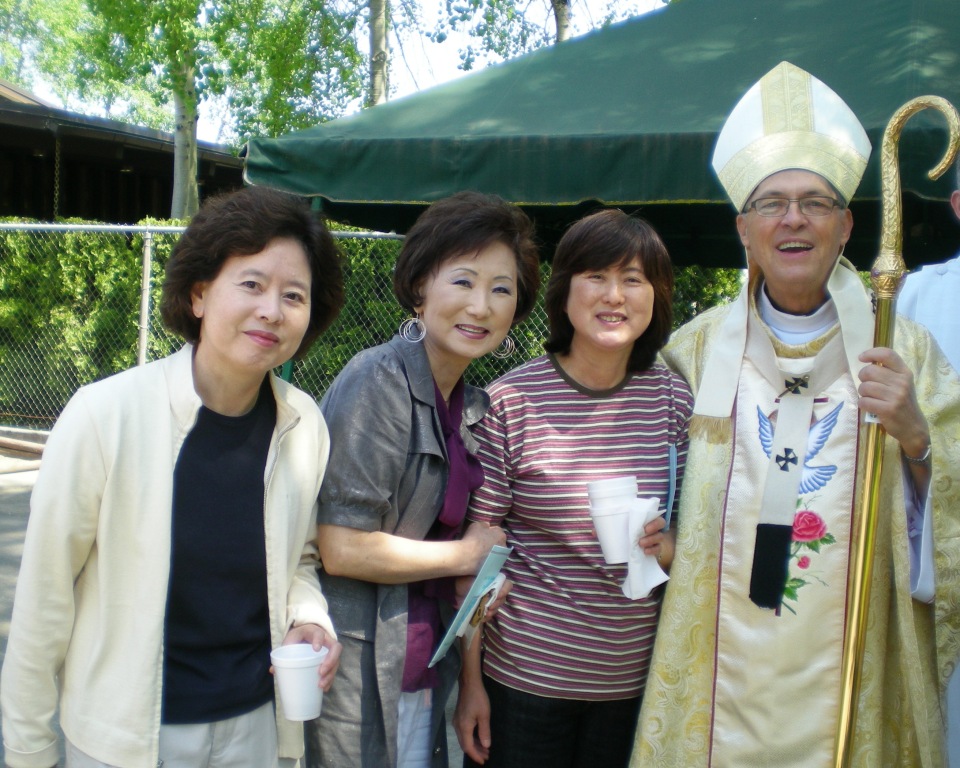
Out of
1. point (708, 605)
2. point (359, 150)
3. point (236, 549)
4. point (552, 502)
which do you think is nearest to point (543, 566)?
point (552, 502)

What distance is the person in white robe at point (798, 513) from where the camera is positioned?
2154 millimetres

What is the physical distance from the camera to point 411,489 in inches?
84.0

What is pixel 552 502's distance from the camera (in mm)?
2297

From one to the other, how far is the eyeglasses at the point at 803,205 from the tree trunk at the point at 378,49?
1032cm

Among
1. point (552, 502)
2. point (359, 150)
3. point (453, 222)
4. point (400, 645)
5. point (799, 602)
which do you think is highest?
point (359, 150)

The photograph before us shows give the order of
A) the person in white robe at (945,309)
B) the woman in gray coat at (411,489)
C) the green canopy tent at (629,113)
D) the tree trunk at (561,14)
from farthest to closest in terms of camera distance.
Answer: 1. the tree trunk at (561,14)
2. the green canopy tent at (629,113)
3. the person in white robe at (945,309)
4. the woman in gray coat at (411,489)

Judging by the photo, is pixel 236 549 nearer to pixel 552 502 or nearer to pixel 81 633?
pixel 81 633

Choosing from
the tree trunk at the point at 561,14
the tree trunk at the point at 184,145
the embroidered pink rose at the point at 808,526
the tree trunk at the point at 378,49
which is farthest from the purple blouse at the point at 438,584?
the tree trunk at the point at 561,14

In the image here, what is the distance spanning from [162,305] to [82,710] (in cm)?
86

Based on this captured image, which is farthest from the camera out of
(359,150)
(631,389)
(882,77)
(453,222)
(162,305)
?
(359,150)

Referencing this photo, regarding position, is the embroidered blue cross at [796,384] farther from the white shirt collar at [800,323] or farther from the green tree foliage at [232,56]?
the green tree foliage at [232,56]

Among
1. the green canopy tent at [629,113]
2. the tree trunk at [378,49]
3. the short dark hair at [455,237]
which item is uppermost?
the tree trunk at [378,49]

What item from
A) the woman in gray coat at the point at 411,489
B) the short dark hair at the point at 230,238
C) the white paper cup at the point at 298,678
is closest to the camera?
the white paper cup at the point at 298,678

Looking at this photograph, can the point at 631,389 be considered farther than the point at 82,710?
Yes
